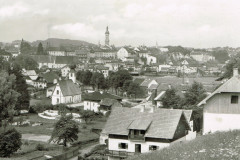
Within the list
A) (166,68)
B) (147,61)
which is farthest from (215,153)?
(147,61)

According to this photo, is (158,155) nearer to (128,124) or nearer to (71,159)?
(128,124)

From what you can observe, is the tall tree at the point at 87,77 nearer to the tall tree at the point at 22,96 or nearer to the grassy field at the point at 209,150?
the tall tree at the point at 22,96

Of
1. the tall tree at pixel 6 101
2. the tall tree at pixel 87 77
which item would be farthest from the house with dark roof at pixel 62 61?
the tall tree at pixel 6 101

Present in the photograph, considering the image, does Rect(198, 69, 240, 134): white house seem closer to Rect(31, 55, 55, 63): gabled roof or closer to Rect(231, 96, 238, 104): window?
Rect(231, 96, 238, 104): window

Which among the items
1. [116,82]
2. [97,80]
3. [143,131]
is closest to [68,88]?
[116,82]

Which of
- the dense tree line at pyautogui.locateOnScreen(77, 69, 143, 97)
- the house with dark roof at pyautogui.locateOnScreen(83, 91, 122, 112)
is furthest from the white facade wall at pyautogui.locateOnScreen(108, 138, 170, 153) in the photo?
the dense tree line at pyautogui.locateOnScreen(77, 69, 143, 97)

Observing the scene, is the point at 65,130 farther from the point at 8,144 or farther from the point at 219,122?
the point at 219,122

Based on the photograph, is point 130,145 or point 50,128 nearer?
point 130,145
